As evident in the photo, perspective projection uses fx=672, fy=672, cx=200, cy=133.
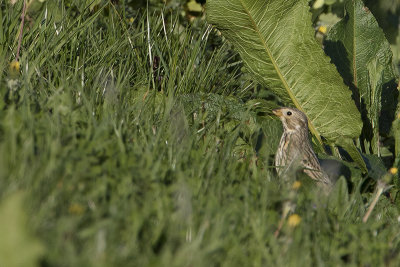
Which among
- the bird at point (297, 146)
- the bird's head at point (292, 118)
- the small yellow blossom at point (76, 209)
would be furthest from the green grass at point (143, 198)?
the bird's head at point (292, 118)

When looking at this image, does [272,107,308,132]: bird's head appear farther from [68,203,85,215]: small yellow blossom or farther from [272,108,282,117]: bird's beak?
[68,203,85,215]: small yellow blossom

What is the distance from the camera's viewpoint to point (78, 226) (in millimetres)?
2471

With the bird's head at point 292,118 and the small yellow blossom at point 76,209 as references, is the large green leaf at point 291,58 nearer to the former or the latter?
the bird's head at point 292,118

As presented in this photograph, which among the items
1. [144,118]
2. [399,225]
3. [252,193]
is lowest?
[399,225]

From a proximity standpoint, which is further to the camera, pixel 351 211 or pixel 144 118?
pixel 144 118

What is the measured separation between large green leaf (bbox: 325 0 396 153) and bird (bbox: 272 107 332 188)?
0.74 m

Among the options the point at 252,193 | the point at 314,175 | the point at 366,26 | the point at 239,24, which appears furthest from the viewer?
the point at 366,26

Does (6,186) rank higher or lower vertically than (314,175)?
higher

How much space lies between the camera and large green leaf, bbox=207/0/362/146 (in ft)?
16.5

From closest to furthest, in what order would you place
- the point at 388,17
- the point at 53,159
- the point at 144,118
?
the point at 53,159 < the point at 144,118 < the point at 388,17

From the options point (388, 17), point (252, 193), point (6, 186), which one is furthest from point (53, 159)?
point (388, 17)

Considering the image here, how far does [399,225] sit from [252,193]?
0.95 meters

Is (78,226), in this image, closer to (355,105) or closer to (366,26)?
(355,105)

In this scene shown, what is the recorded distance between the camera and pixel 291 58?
5164 millimetres
